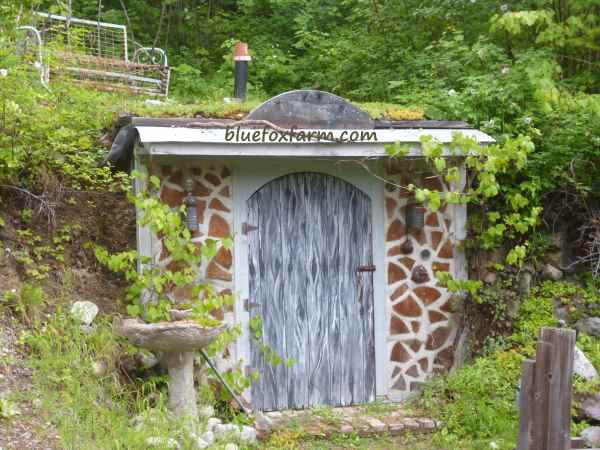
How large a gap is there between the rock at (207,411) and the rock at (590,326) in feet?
12.3

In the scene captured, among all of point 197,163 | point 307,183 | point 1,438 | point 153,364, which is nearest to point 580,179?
point 307,183

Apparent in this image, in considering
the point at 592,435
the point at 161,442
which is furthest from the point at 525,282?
the point at 161,442

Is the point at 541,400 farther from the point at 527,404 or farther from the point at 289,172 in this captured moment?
the point at 289,172

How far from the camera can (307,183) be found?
24.7ft

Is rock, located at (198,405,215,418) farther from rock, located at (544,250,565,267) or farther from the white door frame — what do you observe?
rock, located at (544,250,565,267)

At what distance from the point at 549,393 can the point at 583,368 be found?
8.49 feet

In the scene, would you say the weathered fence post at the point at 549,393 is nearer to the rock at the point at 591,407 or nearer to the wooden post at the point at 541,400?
the wooden post at the point at 541,400

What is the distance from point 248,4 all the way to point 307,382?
9.09 m

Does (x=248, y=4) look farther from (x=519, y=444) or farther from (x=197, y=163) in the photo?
(x=519, y=444)

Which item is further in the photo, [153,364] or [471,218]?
[471,218]

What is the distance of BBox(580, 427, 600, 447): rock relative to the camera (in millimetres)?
6242

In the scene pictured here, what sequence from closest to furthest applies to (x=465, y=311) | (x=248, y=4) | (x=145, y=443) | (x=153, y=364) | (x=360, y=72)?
(x=145, y=443) < (x=153, y=364) < (x=465, y=311) < (x=360, y=72) < (x=248, y=4)

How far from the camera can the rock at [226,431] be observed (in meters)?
6.12

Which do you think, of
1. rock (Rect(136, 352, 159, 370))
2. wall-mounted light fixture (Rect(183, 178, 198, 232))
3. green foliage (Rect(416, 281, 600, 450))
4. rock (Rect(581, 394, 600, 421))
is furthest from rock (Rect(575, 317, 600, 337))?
rock (Rect(136, 352, 159, 370))
